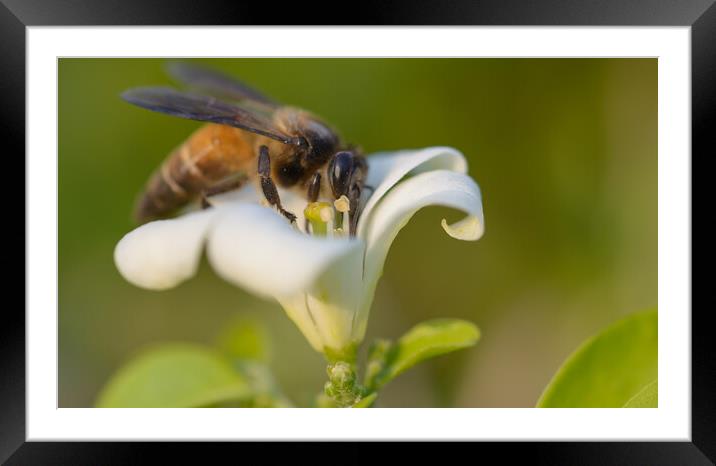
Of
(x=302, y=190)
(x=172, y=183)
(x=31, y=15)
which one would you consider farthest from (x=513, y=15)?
(x=31, y=15)

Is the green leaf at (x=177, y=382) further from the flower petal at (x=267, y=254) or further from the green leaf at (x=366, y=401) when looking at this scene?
the flower petal at (x=267, y=254)

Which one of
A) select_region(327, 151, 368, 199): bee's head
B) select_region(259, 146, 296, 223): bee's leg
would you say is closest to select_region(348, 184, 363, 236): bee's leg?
select_region(327, 151, 368, 199): bee's head

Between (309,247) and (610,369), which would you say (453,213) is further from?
(309,247)

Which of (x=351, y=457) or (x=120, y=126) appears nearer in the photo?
(x=351, y=457)

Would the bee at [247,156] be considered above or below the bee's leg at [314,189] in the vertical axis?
above

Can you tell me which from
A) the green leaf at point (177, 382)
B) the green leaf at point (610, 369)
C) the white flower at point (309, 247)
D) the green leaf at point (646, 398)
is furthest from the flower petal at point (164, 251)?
the green leaf at point (646, 398)

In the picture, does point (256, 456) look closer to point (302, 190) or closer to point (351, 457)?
point (351, 457)
